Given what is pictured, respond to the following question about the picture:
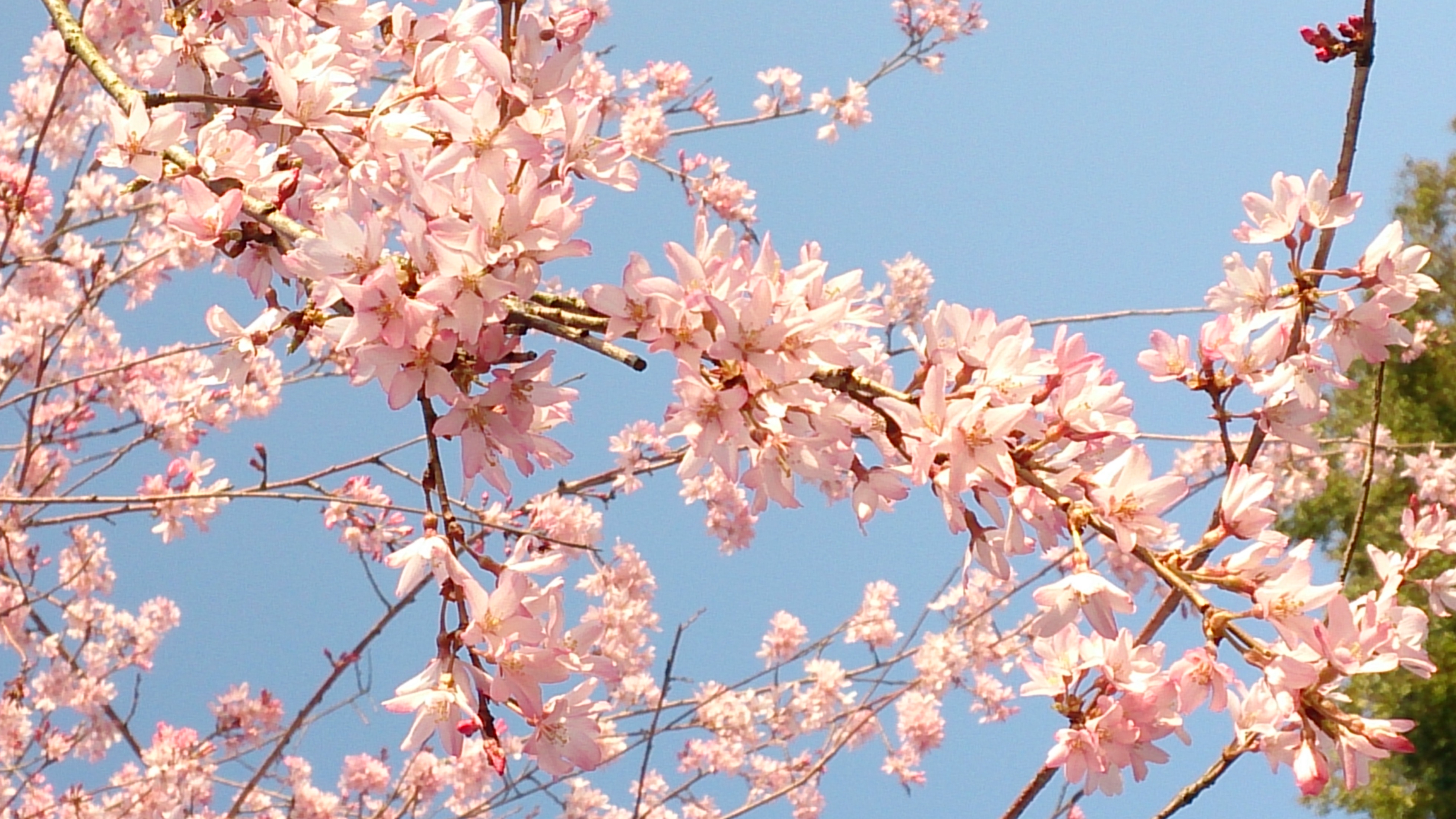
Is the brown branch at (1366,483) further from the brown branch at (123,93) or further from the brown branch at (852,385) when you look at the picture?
the brown branch at (123,93)

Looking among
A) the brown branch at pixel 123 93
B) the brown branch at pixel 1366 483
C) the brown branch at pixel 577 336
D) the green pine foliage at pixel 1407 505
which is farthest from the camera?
the green pine foliage at pixel 1407 505

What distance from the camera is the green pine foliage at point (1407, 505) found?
22.7 feet

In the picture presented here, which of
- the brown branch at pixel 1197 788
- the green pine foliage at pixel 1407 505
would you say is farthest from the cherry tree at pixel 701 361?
the green pine foliage at pixel 1407 505

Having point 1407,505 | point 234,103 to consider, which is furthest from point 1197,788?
point 1407,505

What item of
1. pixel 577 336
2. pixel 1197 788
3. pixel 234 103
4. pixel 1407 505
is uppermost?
pixel 1407 505

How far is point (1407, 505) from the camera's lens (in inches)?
259

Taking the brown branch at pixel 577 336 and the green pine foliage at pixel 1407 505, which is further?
the green pine foliage at pixel 1407 505

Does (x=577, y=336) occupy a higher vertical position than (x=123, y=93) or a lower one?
lower

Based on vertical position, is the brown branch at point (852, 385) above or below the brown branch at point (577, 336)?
below

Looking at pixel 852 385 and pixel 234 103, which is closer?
pixel 852 385

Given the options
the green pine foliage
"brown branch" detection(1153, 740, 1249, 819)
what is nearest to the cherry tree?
"brown branch" detection(1153, 740, 1249, 819)

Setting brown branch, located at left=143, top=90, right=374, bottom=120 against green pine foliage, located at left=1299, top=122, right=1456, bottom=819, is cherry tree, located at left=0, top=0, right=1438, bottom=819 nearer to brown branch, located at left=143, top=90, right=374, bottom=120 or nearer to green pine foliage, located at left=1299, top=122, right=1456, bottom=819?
brown branch, located at left=143, top=90, right=374, bottom=120

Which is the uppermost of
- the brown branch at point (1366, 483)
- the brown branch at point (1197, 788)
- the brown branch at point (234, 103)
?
the brown branch at point (234, 103)

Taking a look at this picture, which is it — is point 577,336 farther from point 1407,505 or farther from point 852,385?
point 1407,505
